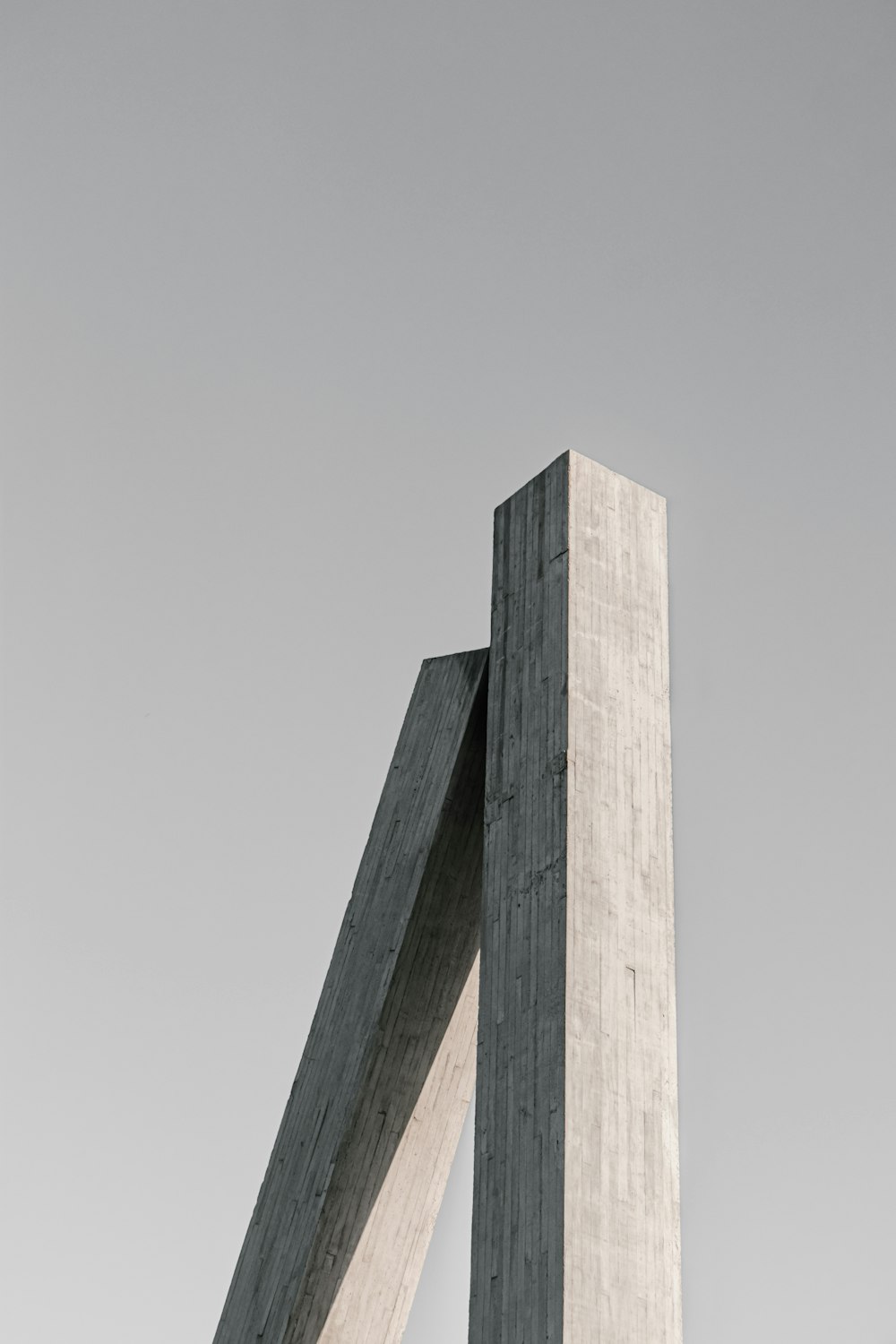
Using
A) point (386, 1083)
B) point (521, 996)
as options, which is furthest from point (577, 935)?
point (386, 1083)

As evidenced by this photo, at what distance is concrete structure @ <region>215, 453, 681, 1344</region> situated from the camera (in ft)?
1.62

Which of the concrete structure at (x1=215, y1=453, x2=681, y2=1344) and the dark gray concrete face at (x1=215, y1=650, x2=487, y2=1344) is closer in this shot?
the concrete structure at (x1=215, y1=453, x2=681, y2=1344)

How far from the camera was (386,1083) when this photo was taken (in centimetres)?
62

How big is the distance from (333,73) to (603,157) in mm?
473

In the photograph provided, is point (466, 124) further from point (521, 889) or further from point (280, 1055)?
point (521, 889)

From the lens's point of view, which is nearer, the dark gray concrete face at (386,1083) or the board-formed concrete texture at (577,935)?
the board-formed concrete texture at (577,935)

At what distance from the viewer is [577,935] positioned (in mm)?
528

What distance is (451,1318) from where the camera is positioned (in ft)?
6.26

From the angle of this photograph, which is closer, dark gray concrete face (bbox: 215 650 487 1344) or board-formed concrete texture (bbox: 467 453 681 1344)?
board-formed concrete texture (bbox: 467 453 681 1344)

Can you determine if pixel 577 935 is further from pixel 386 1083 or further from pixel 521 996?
pixel 386 1083

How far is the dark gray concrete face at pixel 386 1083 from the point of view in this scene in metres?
0.60

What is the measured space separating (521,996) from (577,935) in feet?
0.11

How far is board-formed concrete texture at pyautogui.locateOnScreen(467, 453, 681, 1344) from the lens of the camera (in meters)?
0.49

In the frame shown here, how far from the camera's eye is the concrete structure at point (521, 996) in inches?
19.5
